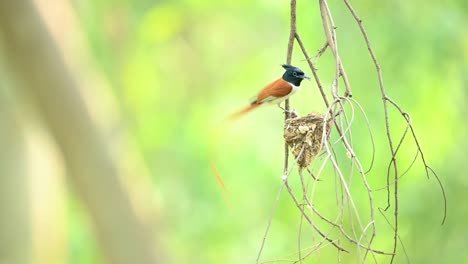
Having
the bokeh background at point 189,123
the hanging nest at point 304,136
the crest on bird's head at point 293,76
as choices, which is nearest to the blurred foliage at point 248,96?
the bokeh background at point 189,123

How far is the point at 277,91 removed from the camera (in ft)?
5.26

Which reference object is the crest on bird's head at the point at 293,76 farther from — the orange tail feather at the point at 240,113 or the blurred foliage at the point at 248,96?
the blurred foliage at the point at 248,96

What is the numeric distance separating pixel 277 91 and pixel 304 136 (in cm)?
23

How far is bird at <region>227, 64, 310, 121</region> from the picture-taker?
5.21ft

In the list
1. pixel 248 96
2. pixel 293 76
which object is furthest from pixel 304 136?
pixel 248 96

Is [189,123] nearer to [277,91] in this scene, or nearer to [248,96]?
[248,96]

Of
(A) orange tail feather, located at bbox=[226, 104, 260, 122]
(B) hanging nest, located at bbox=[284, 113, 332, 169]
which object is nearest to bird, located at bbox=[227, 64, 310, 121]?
(A) orange tail feather, located at bbox=[226, 104, 260, 122]

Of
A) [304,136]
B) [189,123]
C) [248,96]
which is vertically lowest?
[304,136]

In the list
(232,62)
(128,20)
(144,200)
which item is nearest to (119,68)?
(128,20)

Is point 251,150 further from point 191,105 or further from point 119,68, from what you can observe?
point 119,68

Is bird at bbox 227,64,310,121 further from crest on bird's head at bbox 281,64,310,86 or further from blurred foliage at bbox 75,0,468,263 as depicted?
blurred foliage at bbox 75,0,468,263

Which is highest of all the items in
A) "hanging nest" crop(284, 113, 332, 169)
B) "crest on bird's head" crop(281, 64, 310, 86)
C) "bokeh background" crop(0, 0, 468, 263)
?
"bokeh background" crop(0, 0, 468, 263)

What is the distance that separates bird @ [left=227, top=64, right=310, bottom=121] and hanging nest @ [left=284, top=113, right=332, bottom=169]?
0.13 meters

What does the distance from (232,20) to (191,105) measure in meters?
1.02
